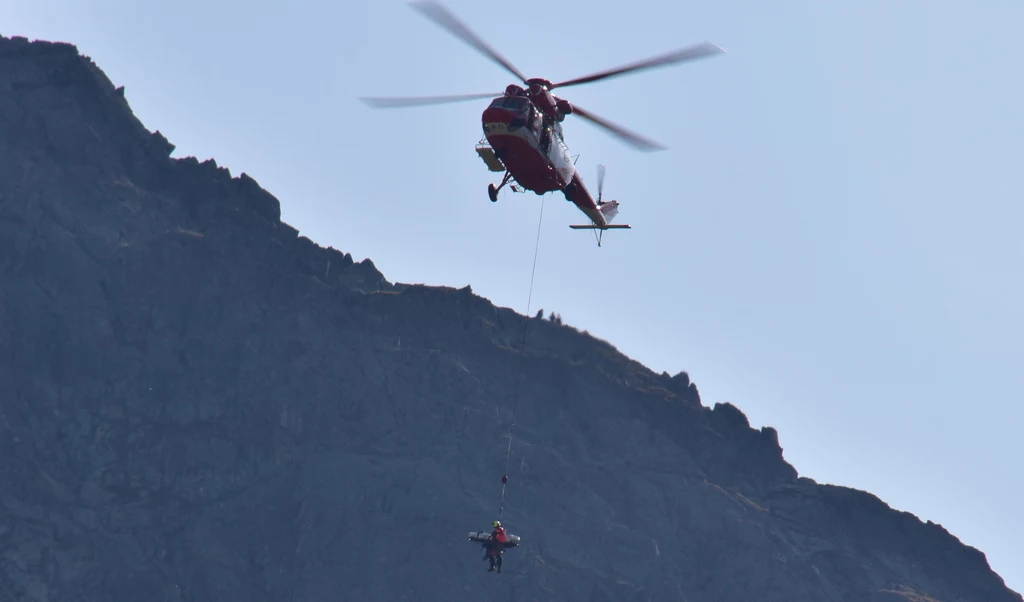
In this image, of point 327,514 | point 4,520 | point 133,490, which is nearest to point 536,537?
point 327,514

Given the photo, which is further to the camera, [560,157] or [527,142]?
[560,157]

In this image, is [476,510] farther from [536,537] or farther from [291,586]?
[291,586]

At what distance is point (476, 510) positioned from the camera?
198 metres

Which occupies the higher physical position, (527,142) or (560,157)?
(560,157)

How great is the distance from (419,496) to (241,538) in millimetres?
23198

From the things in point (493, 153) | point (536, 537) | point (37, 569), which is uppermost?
point (493, 153)

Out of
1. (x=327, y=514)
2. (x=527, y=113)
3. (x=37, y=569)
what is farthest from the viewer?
(x=327, y=514)

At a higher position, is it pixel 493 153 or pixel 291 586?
pixel 493 153

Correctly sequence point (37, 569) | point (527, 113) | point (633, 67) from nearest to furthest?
point (633, 67) → point (527, 113) → point (37, 569)

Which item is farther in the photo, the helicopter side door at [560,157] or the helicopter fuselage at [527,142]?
the helicopter side door at [560,157]

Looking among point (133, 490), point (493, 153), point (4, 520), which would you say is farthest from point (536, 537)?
point (493, 153)

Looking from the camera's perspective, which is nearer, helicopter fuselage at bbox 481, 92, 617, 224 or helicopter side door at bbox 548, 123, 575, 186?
helicopter fuselage at bbox 481, 92, 617, 224

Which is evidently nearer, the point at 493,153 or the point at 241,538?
the point at 493,153

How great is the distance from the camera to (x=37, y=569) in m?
185
